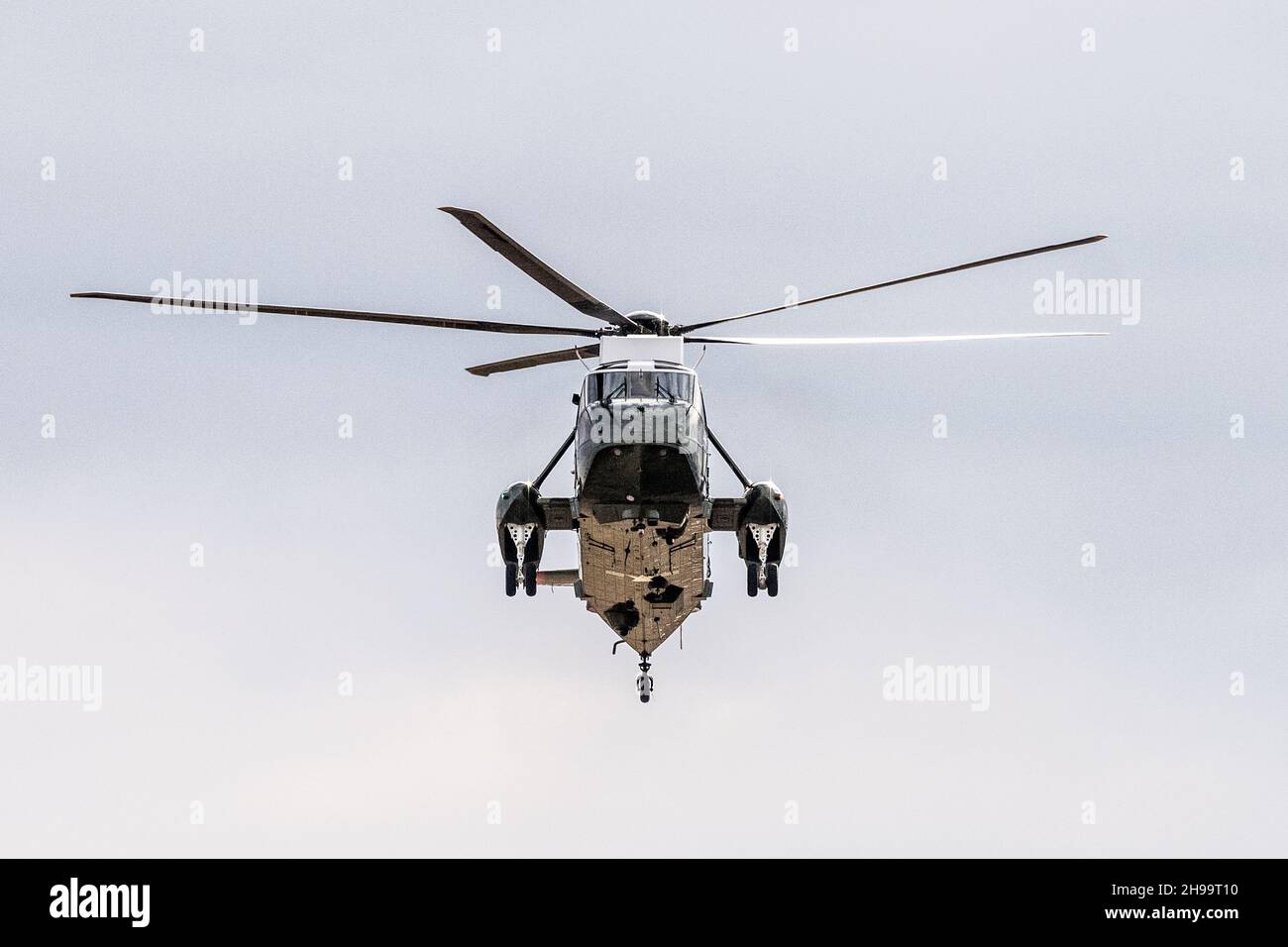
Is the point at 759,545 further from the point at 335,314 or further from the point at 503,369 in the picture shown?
the point at 335,314

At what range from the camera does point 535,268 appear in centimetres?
3212

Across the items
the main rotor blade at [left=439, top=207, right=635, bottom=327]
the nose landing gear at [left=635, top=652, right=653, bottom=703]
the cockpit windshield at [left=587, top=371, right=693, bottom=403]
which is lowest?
the nose landing gear at [left=635, top=652, right=653, bottom=703]

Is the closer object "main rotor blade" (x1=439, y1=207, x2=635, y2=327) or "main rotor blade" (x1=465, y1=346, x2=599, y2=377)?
"main rotor blade" (x1=439, y1=207, x2=635, y2=327)

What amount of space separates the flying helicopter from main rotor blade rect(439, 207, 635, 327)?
0.04m

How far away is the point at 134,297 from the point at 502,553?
34.8 ft

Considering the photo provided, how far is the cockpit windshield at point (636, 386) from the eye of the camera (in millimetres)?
34406

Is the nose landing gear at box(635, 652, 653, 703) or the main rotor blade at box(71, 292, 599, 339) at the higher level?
the main rotor blade at box(71, 292, 599, 339)

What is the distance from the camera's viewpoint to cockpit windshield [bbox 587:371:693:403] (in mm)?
34406

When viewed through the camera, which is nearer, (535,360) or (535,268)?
(535,268)

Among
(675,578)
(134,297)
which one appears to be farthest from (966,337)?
(134,297)

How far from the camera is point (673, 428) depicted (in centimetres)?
3359

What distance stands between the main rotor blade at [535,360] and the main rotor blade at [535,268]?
136cm

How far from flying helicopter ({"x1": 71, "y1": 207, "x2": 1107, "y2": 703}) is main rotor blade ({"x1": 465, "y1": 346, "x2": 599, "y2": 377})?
0.14ft

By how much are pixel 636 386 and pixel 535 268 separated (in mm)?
3840
